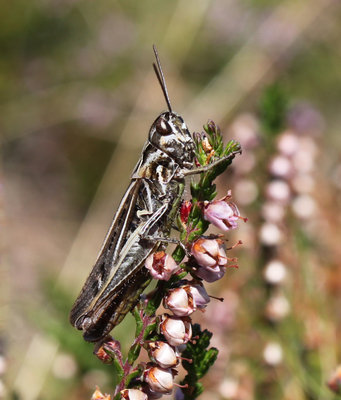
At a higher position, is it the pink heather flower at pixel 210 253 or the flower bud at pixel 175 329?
the pink heather flower at pixel 210 253

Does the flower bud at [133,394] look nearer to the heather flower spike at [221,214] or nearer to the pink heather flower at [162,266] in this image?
the pink heather flower at [162,266]

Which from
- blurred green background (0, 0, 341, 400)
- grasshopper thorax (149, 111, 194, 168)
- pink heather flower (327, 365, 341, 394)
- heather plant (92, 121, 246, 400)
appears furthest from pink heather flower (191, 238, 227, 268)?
blurred green background (0, 0, 341, 400)

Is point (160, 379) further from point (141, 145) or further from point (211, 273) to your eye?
point (141, 145)

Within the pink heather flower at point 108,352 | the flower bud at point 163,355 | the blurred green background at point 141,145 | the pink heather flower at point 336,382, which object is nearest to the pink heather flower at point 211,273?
the flower bud at point 163,355

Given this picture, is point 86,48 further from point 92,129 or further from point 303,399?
point 303,399

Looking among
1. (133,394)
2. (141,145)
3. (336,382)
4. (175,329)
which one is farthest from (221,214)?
(141,145)

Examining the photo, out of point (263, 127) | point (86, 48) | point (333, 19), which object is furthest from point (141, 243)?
point (333, 19)

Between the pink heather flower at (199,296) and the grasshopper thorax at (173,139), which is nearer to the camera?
the pink heather flower at (199,296)
